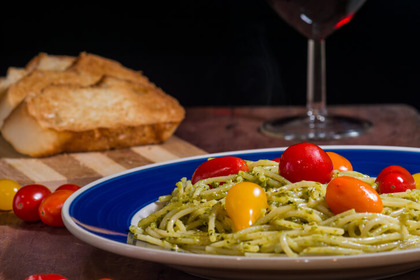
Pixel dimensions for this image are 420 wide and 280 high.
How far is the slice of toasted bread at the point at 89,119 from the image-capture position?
2.82 meters

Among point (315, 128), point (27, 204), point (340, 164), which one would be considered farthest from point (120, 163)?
point (340, 164)

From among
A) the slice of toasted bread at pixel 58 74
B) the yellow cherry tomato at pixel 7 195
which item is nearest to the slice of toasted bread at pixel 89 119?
the slice of toasted bread at pixel 58 74

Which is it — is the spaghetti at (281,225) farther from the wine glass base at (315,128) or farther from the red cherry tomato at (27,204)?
the wine glass base at (315,128)

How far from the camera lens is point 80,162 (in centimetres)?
276

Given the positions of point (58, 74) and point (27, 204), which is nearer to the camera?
point (27, 204)

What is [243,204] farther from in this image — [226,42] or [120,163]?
[226,42]

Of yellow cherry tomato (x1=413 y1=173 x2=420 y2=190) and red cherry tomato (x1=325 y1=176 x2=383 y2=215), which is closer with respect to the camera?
red cherry tomato (x1=325 y1=176 x2=383 y2=215)

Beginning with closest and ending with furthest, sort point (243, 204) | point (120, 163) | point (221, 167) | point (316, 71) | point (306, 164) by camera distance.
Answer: point (243, 204) < point (306, 164) < point (221, 167) < point (120, 163) < point (316, 71)

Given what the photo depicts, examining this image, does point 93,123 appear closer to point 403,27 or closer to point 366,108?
point 366,108

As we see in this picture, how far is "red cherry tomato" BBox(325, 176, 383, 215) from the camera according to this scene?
1.48m

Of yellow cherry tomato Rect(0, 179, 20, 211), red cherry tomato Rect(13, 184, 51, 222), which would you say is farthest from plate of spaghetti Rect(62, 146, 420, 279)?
yellow cherry tomato Rect(0, 179, 20, 211)

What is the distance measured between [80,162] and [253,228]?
4.64 feet

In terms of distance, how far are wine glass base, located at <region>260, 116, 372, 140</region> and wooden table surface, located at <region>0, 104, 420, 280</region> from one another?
1.4 inches

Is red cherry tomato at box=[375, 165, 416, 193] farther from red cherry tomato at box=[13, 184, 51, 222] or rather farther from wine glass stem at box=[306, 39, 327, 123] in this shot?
wine glass stem at box=[306, 39, 327, 123]
